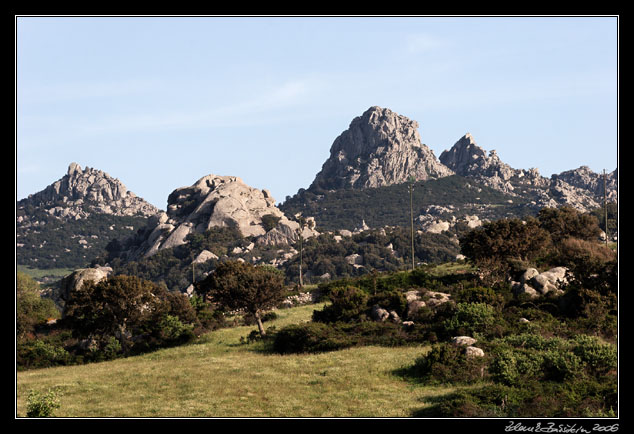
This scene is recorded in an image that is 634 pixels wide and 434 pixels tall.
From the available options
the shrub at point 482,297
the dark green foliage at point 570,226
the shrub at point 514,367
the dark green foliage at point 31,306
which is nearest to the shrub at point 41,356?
the dark green foliage at point 31,306

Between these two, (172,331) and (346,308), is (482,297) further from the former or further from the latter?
(172,331)

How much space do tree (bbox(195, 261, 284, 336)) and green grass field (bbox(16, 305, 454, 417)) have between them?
141 inches

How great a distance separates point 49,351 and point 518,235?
43344 mm

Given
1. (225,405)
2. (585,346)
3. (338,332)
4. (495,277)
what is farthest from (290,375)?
(495,277)

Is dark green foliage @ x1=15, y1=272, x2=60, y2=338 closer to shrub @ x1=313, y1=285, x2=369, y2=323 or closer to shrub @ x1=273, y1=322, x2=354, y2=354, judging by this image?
shrub @ x1=313, y1=285, x2=369, y2=323

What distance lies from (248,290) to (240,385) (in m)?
16.5

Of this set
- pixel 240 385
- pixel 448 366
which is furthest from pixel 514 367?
pixel 240 385

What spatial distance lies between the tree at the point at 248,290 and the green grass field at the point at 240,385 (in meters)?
3.57

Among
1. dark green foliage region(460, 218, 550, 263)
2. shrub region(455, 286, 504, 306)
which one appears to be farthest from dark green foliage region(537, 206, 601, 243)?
shrub region(455, 286, 504, 306)

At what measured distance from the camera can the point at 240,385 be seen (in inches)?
1384

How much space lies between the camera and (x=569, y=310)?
160 ft

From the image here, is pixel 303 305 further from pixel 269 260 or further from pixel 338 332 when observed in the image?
pixel 269 260

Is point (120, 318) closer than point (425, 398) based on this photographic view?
No

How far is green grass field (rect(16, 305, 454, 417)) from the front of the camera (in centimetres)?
3025
